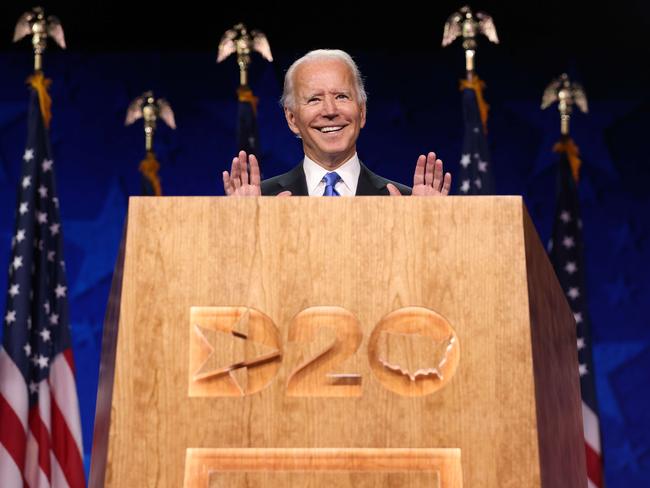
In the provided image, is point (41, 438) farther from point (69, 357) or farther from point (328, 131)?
point (328, 131)

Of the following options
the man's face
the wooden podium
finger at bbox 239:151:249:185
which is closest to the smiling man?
the man's face

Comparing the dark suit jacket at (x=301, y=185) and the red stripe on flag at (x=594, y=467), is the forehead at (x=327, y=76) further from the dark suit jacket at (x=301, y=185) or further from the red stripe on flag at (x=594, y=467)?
the red stripe on flag at (x=594, y=467)

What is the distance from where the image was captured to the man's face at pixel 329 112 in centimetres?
269

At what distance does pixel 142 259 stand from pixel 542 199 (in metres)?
4.50

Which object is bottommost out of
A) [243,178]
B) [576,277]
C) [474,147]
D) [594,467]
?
[594,467]

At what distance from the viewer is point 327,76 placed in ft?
8.91

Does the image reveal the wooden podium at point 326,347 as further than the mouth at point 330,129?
No

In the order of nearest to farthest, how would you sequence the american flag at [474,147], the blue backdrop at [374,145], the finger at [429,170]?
the finger at [429,170]
the american flag at [474,147]
the blue backdrop at [374,145]

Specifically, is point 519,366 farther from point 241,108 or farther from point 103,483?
point 241,108

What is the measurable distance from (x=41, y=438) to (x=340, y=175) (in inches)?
99.8

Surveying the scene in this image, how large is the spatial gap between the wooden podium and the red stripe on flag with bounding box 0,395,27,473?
10.1 ft

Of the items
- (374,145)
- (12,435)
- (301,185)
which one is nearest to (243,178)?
(301,185)

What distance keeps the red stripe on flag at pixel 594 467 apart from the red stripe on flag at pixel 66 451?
89.4 inches

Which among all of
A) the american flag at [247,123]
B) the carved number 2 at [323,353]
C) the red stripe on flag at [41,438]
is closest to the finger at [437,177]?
the carved number 2 at [323,353]
